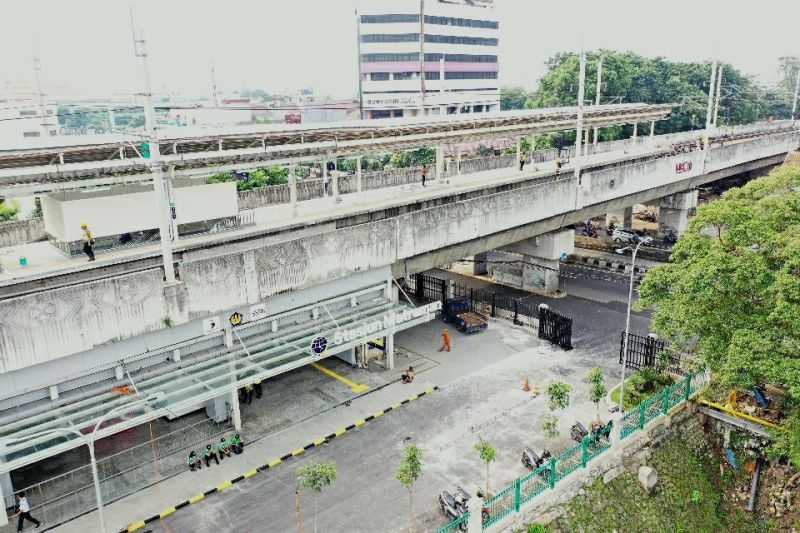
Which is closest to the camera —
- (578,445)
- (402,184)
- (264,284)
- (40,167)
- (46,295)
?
(46,295)

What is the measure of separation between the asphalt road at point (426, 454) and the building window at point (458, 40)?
71.8 meters

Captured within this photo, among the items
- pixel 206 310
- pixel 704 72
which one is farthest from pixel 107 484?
pixel 704 72

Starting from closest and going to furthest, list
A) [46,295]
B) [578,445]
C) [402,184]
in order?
1. [46,295]
2. [578,445]
3. [402,184]

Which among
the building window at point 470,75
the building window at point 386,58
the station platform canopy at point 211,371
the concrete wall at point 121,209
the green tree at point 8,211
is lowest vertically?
the station platform canopy at point 211,371

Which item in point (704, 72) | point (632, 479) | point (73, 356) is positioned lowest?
point (632, 479)

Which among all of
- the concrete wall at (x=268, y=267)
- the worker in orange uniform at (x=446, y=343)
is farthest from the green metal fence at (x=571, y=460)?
the concrete wall at (x=268, y=267)

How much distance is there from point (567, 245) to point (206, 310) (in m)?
Answer: 23.7

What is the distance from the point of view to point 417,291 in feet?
121

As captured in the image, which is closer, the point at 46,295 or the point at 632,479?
the point at 46,295

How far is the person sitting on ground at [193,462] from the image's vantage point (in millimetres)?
20391

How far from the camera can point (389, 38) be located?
89.8 m

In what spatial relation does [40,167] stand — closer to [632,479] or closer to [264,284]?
[264,284]

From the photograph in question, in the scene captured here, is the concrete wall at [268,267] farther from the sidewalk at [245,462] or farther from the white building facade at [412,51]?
the white building facade at [412,51]

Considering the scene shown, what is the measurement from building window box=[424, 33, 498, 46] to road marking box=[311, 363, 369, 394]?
2907 inches
